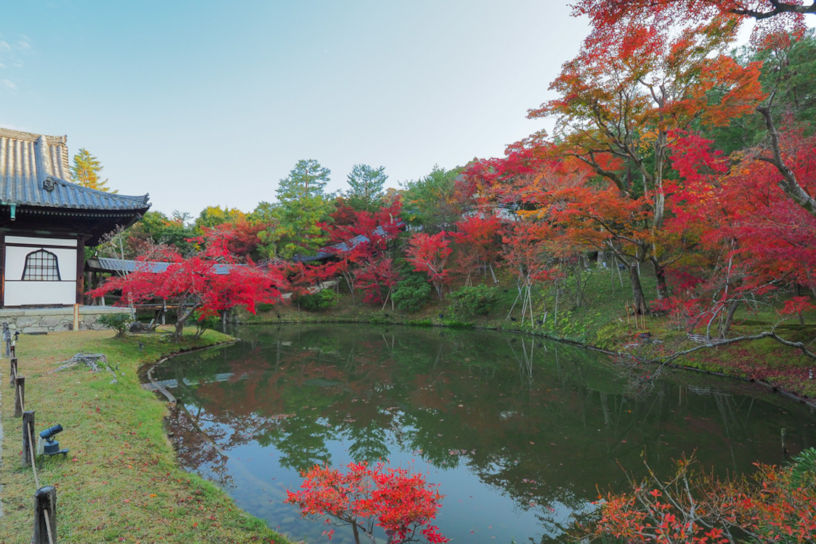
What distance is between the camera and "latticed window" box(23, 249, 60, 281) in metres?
12.2

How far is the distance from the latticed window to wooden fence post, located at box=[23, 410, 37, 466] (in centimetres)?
1169

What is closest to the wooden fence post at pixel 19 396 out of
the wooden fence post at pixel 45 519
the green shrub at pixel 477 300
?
the wooden fence post at pixel 45 519

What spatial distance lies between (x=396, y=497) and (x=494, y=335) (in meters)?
16.4

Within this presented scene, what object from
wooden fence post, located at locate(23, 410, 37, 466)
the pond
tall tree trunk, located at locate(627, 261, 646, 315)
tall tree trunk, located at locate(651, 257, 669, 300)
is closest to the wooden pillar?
the pond

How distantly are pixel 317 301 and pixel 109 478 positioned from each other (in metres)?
22.6

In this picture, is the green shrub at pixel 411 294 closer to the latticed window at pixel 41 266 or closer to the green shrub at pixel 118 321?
the green shrub at pixel 118 321

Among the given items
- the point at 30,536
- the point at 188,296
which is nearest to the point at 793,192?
the point at 30,536

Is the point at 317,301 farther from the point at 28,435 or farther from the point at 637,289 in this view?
the point at 28,435

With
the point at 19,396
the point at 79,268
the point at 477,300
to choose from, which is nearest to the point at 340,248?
the point at 477,300

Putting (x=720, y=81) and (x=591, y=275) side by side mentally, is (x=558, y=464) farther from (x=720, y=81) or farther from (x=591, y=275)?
(x=591, y=275)

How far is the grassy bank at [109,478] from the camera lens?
321 cm

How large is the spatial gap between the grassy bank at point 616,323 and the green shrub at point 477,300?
12.7 inches

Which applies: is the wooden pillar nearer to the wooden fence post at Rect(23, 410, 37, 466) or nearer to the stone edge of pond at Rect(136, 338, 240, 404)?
the stone edge of pond at Rect(136, 338, 240, 404)

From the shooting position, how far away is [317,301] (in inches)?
1040
